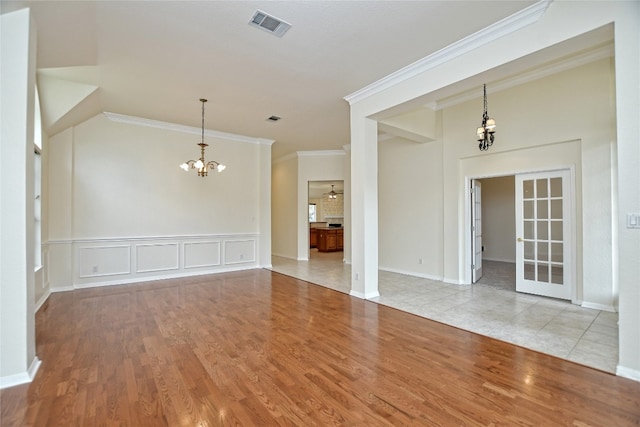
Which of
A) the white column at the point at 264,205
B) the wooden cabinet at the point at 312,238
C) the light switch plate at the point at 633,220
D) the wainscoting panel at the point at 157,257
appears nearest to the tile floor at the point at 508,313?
the light switch plate at the point at 633,220

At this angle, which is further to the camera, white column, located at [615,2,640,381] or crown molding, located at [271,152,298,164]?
crown molding, located at [271,152,298,164]

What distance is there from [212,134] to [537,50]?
19.9 feet

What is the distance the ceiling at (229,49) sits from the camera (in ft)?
8.93

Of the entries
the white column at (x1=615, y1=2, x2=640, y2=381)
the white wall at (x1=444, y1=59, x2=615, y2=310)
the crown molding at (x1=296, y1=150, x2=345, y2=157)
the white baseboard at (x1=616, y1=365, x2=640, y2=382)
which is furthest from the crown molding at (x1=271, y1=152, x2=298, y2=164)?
the white baseboard at (x1=616, y1=365, x2=640, y2=382)

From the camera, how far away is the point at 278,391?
221 centimetres

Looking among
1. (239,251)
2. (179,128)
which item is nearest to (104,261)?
(239,251)

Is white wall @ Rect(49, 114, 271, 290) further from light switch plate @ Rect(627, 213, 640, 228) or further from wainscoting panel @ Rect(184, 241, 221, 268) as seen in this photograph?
light switch plate @ Rect(627, 213, 640, 228)

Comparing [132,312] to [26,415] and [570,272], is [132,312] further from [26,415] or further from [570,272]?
[570,272]

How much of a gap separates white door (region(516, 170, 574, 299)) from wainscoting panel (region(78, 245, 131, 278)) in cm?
722

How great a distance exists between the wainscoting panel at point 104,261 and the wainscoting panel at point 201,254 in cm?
109

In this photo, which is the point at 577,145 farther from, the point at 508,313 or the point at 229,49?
the point at 229,49

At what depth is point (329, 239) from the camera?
11.0m

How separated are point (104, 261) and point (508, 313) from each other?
6.79 m

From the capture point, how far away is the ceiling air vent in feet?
9.28
